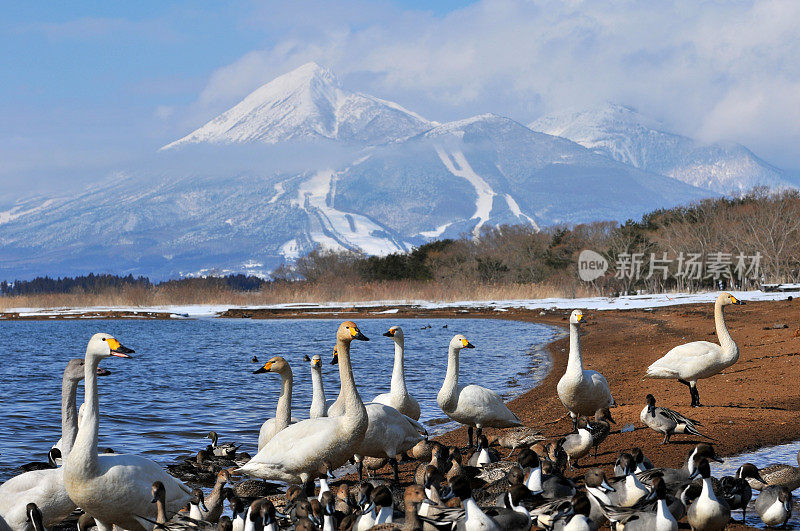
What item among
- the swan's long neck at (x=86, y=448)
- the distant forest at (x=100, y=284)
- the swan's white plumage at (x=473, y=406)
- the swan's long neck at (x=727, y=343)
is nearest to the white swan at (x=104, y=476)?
the swan's long neck at (x=86, y=448)

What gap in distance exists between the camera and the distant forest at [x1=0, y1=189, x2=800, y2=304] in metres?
64.6

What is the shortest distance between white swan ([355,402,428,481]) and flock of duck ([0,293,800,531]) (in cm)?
2

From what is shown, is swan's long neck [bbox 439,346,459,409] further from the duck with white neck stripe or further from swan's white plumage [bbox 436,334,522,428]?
the duck with white neck stripe

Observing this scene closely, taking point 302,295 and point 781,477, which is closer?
point 781,477

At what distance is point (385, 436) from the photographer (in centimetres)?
1018

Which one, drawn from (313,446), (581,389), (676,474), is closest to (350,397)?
(313,446)

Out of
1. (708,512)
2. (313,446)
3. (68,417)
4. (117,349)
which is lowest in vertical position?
(708,512)

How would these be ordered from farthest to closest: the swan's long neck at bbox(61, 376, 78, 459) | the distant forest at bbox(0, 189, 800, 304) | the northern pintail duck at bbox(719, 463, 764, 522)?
the distant forest at bbox(0, 189, 800, 304) → the swan's long neck at bbox(61, 376, 78, 459) → the northern pintail duck at bbox(719, 463, 764, 522)

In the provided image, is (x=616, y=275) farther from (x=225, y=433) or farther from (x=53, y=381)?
(x=225, y=433)

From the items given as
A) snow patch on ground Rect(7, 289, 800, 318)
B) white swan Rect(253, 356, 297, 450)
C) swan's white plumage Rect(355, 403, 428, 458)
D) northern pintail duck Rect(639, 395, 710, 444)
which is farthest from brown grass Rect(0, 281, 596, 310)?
swan's white plumage Rect(355, 403, 428, 458)

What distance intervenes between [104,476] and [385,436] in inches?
144

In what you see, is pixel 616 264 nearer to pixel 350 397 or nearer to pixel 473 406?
pixel 473 406

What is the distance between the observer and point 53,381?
2525 centimetres

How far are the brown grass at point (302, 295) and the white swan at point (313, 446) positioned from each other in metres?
54.4
